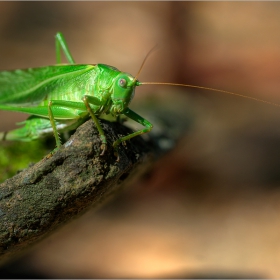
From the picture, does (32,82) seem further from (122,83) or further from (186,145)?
(186,145)

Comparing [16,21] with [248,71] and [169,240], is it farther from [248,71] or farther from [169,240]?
[169,240]

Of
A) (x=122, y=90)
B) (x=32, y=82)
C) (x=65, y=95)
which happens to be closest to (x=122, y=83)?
Result: (x=122, y=90)

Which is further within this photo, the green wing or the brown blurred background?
the brown blurred background

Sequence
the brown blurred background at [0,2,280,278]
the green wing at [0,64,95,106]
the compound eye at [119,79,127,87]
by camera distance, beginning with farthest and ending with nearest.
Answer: the brown blurred background at [0,2,280,278] < the green wing at [0,64,95,106] < the compound eye at [119,79,127,87]

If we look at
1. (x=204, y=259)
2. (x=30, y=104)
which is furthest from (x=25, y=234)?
(x=204, y=259)

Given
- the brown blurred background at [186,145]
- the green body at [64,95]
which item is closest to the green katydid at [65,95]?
the green body at [64,95]

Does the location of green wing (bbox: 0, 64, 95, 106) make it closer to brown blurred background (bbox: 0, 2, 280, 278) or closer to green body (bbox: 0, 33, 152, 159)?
green body (bbox: 0, 33, 152, 159)

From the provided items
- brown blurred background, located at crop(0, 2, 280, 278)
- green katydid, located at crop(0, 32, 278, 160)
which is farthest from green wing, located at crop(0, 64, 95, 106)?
brown blurred background, located at crop(0, 2, 280, 278)
